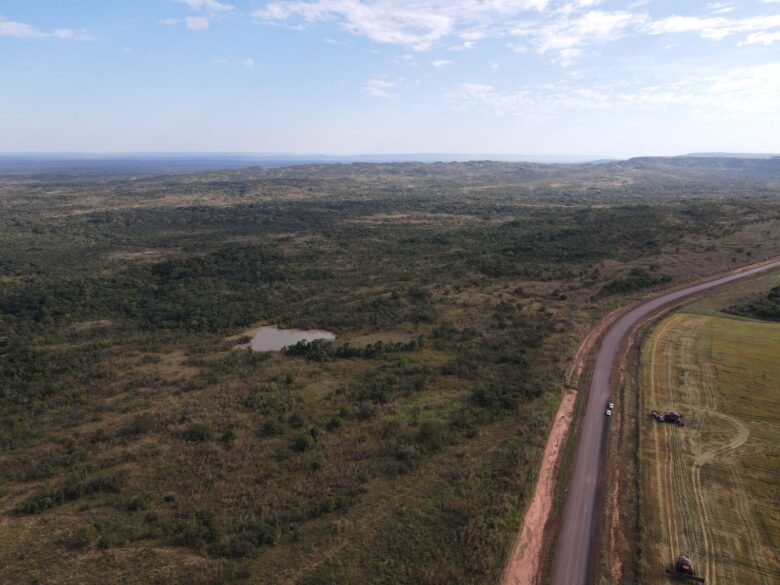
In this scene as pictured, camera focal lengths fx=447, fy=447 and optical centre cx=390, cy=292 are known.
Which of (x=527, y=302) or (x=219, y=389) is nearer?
(x=219, y=389)

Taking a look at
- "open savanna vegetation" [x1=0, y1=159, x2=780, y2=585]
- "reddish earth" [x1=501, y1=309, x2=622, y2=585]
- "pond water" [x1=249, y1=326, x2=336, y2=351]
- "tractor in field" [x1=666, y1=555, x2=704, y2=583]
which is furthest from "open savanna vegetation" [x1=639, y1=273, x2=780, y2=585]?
"pond water" [x1=249, y1=326, x2=336, y2=351]

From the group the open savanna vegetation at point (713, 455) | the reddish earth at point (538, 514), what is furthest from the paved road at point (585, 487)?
the open savanna vegetation at point (713, 455)

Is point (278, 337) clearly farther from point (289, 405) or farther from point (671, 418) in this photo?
point (671, 418)

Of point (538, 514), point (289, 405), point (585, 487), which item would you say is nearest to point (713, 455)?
point (585, 487)

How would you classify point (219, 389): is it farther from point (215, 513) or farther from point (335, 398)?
point (215, 513)

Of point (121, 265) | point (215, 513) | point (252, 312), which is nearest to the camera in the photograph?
point (215, 513)

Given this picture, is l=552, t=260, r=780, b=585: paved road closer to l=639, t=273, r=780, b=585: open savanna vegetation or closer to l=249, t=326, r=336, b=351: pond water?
l=639, t=273, r=780, b=585: open savanna vegetation

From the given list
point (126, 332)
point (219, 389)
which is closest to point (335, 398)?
point (219, 389)
